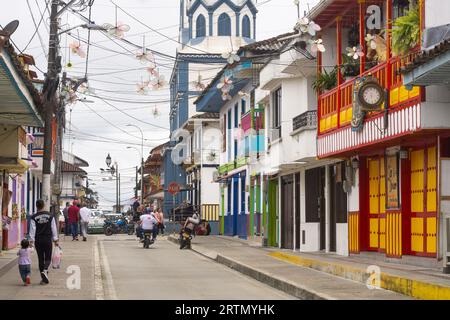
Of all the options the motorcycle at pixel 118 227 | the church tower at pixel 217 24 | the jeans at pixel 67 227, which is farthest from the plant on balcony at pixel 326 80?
the church tower at pixel 217 24

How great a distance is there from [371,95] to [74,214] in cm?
2098

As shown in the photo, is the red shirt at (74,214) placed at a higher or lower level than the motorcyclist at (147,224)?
higher

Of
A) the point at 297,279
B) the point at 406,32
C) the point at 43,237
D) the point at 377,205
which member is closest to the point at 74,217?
the point at 377,205

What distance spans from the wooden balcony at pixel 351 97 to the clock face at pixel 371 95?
0.26m

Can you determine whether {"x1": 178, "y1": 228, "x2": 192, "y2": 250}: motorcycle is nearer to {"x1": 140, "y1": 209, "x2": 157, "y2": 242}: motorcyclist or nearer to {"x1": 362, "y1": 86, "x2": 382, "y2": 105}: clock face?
{"x1": 140, "y1": 209, "x2": 157, "y2": 242}: motorcyclist

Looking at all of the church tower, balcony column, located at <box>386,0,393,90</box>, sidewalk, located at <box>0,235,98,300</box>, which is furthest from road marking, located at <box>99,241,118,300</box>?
the church tower

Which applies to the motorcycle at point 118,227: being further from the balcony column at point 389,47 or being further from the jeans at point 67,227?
the balcony column at point 389,47

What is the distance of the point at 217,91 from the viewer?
46.4 m

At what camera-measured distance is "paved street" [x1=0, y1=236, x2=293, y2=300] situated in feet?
57.1

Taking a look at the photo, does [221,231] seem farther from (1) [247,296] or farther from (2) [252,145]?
(1) [247,296]

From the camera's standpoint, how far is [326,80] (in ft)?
89.9

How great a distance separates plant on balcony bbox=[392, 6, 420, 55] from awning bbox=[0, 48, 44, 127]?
7632mm

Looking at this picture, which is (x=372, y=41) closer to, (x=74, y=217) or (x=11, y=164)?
(x=11, y=164)

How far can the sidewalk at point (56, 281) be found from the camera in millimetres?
17016
